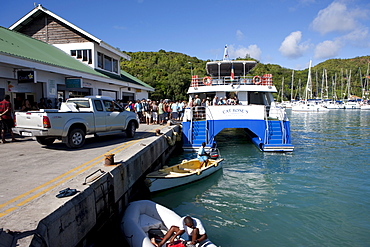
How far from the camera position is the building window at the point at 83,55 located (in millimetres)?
20906

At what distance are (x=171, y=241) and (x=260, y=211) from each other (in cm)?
364

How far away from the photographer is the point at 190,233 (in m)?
5.64

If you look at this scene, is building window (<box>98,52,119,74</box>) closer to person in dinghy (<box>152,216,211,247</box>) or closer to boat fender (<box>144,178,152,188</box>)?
boat fender (<box>144,178,152,188</box>)

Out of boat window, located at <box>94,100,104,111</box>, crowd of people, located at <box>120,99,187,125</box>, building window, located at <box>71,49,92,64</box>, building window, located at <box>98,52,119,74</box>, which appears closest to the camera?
boat window, located at <box>94,100,104,111</box>

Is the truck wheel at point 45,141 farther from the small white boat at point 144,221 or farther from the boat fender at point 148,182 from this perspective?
the small white boat at point 144,221

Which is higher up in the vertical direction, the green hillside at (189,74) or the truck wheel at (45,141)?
the green hillside at (189,74)

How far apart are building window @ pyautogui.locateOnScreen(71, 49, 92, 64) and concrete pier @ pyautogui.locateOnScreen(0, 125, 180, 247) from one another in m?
15.4

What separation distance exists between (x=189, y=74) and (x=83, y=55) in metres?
50.1

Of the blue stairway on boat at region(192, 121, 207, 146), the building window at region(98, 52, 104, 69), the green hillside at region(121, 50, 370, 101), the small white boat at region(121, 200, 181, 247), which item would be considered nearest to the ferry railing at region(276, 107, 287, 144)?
the blue stairway on boat at region(192, 121, 207, 146)

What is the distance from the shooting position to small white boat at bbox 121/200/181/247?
5.59m

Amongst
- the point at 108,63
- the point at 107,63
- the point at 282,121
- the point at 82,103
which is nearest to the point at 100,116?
the point at 82,103

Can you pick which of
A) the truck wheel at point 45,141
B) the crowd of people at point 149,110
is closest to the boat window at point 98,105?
the truck wheel at point 45,141

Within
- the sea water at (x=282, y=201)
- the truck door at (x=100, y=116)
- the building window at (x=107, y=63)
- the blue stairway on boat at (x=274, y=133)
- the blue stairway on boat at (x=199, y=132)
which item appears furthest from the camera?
the building window at (x=107, y=63)

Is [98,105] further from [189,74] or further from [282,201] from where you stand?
[189,74]
